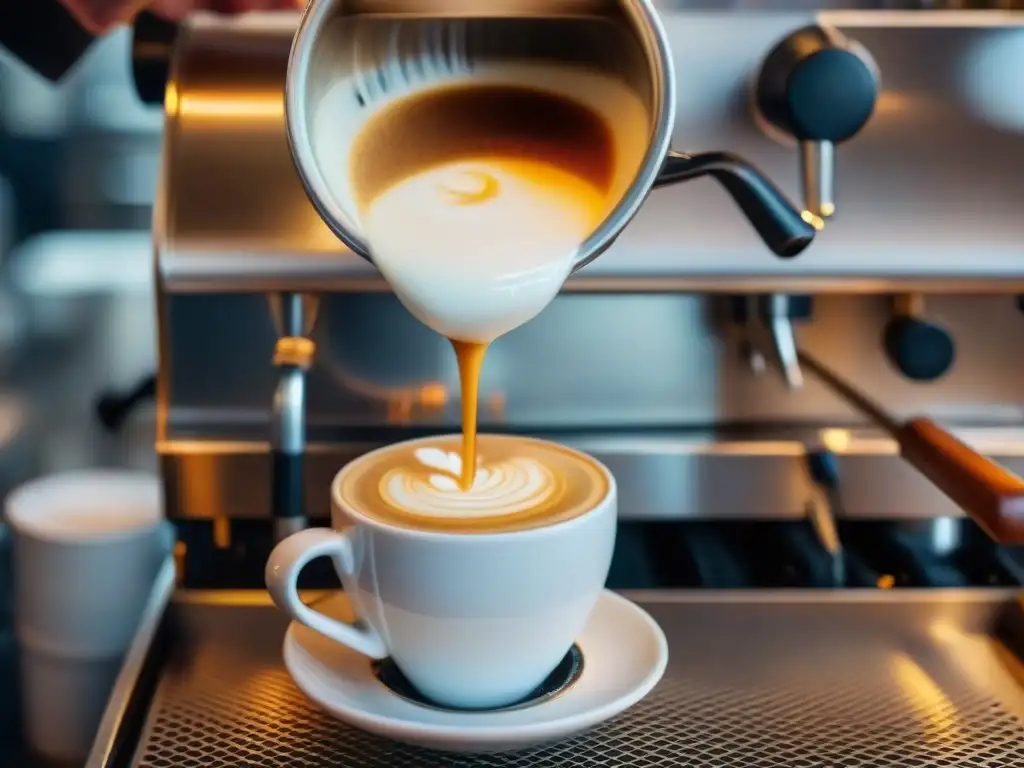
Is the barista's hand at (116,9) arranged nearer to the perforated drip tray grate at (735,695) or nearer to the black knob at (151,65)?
the black knob at (151,65)

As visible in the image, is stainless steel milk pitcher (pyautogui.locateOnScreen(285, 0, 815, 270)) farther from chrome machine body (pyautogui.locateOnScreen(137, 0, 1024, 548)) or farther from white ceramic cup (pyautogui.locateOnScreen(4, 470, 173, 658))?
white ceramic cup (pyautogui.locateOnScreen(4, 470, 173, 658))

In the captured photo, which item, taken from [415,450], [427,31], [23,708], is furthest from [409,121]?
[23,708]

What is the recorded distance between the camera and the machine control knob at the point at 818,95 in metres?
0.50

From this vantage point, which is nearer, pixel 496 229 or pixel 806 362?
pixel 496 229

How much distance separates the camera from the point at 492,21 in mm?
446

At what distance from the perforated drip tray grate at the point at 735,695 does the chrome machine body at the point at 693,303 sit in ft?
0.20

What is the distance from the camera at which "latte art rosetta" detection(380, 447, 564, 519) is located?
434 mm

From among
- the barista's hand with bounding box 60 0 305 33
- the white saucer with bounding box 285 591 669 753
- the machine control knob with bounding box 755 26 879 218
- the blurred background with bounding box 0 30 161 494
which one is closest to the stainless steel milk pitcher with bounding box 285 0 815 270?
the machine control knob with bounding box 755 26 879 218

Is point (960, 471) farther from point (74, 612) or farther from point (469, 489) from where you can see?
point (74, 612)

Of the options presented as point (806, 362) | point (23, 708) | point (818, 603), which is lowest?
point (23, 708)

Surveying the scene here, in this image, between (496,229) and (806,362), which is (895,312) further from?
(496,229)

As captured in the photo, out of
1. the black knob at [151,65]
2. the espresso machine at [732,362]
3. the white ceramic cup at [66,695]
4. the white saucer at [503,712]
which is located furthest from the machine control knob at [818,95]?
the white ceramic cup at [66,695]

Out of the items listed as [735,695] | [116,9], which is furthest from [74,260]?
[735,695]

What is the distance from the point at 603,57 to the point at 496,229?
0.09 m
